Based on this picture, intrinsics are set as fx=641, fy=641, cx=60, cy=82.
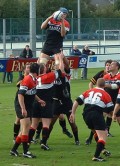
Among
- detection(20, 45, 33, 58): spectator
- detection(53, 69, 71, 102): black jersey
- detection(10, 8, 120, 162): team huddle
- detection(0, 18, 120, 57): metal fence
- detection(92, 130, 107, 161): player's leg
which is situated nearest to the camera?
detection(92, 130, 107, 161): player's leg

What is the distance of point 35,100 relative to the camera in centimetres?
1425

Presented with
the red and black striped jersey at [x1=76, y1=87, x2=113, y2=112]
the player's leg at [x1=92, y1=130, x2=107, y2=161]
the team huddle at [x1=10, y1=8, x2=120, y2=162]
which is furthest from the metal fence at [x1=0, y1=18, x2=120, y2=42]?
the player's leg at [x1=92, y1=130, x2=107, y2=161]

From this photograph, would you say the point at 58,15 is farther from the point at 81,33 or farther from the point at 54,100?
the point at 81,33

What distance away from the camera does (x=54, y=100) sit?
1531cm

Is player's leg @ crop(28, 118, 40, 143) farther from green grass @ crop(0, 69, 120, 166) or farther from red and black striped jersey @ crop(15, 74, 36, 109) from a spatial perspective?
red and black striped jersey @ crop(15, 74, 36, 109)

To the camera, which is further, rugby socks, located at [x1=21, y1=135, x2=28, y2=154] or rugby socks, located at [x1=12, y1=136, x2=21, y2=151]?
rugby socks, located at [x1=12, y1=136, x2=21, y2=151]

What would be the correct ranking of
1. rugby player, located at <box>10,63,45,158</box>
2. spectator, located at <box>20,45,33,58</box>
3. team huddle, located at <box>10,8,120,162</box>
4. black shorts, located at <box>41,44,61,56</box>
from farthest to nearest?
spectator, located at <box>20,45,33,58</box>, black shorts, located at <box>41,44,61,56</box>, rugby player, located at <box>10,63,45,158</box>, team huddle, located at <box>10,8,120,162</box>

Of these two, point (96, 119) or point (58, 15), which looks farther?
point (58, 15)

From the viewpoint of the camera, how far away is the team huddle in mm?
12773

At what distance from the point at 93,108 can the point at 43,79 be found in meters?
1.92

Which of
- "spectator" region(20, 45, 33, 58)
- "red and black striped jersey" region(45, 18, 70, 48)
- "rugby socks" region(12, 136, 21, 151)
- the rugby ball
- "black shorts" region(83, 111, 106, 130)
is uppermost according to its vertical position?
the rugby ball

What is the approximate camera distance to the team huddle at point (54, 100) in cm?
1277

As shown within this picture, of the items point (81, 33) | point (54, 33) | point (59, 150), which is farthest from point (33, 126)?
point (81, 33)

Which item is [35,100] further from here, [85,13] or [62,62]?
[85,13]
